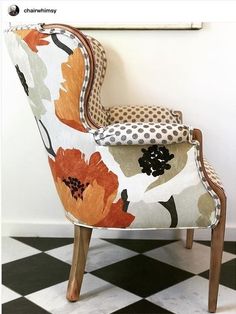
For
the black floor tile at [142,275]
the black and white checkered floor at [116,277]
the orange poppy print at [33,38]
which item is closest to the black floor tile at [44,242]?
the black and white checkered floor at [116,277]

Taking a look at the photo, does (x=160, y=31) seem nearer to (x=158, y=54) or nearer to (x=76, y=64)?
(x=158, y=54)

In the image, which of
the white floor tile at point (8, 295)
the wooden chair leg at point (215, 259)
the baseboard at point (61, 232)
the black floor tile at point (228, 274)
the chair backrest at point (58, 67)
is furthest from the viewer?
the baseboard at point (61, 232)

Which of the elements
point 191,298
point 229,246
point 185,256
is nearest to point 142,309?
point 191,298

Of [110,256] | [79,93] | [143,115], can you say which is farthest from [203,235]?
[79,93]

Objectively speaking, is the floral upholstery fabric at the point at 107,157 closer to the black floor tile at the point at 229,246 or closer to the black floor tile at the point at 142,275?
the black floor tile at the point at 142,275

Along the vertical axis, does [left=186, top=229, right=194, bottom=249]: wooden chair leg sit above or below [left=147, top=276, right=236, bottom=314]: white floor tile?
above

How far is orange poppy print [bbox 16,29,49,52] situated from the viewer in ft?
4.37

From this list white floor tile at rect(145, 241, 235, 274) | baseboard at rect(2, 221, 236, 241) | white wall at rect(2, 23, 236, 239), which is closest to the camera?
white floor tile at rect(145, 241, 235, 274)

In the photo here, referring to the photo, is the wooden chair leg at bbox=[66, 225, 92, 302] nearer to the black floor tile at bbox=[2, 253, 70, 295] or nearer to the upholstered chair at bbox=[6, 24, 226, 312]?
the upholstered chair at bbox=[6, 24, 226, 312]

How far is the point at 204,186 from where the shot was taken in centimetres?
141

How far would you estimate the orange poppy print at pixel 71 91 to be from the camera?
133cm

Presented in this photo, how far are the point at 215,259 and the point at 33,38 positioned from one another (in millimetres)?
886

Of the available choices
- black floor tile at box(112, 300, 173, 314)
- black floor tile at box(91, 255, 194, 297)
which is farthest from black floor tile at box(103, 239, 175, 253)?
black floor tile at box(112, 300, 173, 314)

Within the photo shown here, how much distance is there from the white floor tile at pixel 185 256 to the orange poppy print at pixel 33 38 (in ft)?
3.38
